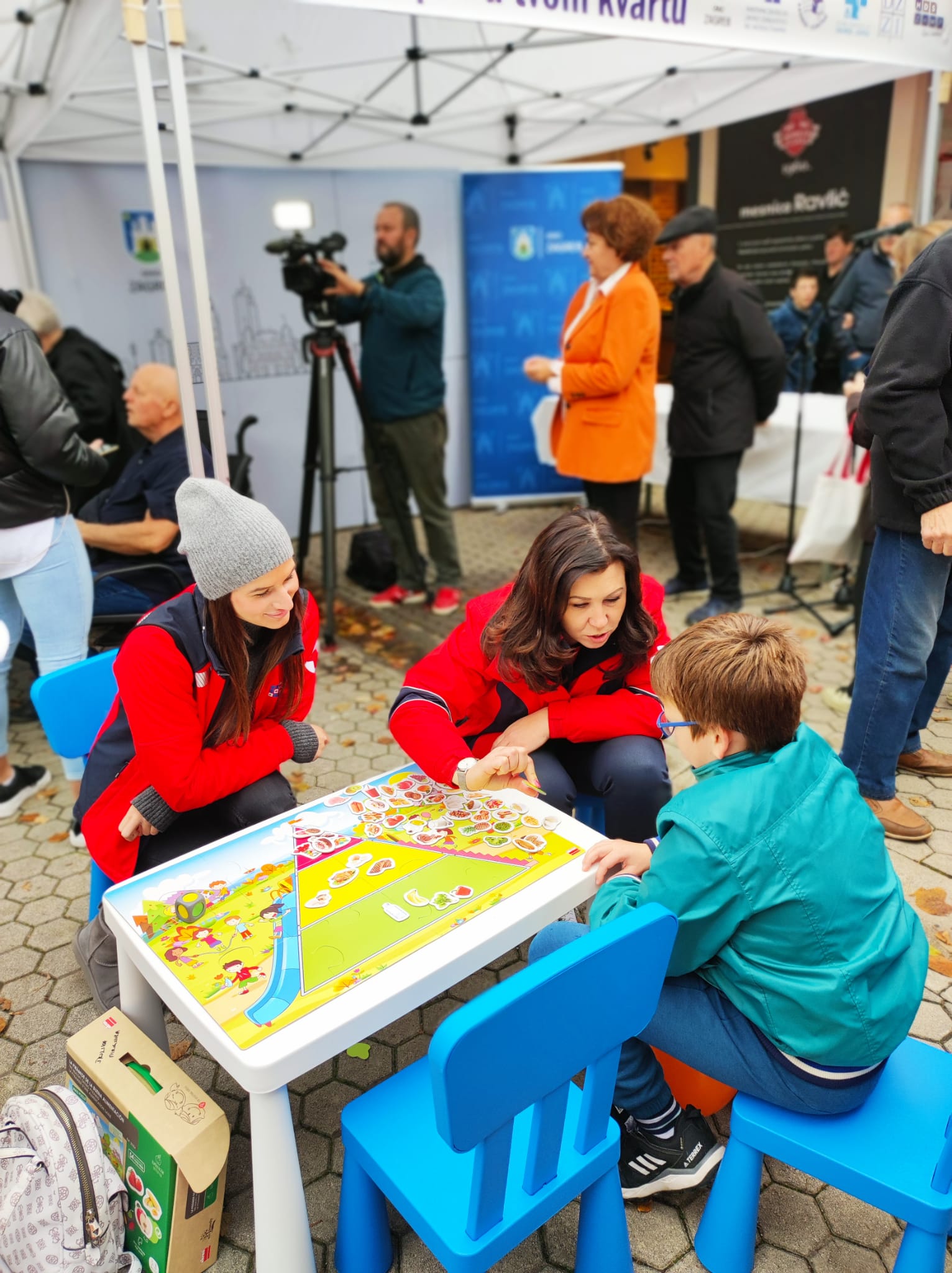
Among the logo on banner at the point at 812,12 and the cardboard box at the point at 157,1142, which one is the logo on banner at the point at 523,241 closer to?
the logo on banner at the point at 812,12

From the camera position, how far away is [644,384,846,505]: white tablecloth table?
472cm

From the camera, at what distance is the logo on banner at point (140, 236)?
5.35 m

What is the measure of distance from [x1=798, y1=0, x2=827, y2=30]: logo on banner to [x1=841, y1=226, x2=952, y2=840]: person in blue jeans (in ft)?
5.96

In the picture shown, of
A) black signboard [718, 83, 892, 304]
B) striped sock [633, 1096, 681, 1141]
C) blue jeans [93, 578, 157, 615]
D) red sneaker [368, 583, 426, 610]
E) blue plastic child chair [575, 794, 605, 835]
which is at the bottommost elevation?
red sneaker [368, 583, 426, 610]

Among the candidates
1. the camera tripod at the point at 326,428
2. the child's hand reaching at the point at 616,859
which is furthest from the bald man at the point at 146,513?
the child's hand reaching at the point at 616,859

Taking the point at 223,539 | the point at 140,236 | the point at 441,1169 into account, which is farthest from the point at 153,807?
the point at 140,236

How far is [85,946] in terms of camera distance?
217 cm

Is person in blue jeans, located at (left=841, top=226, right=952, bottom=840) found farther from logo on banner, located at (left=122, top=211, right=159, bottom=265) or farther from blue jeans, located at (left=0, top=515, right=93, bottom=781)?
logo on banner, located at (left=122, top=211, right=159, bottom=265)

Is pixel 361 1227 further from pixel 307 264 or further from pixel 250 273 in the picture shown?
pixel 250 273

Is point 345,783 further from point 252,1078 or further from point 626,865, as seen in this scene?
point 252,1078

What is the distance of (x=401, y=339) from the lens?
4.59m

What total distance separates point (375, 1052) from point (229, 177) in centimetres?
515

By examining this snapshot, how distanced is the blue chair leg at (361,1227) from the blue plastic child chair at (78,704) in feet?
2.99

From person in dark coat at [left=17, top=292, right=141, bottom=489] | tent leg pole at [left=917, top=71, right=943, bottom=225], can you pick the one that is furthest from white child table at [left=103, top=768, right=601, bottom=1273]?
tent leg pole at [left=917, top=71, right=943, bottom=225]
